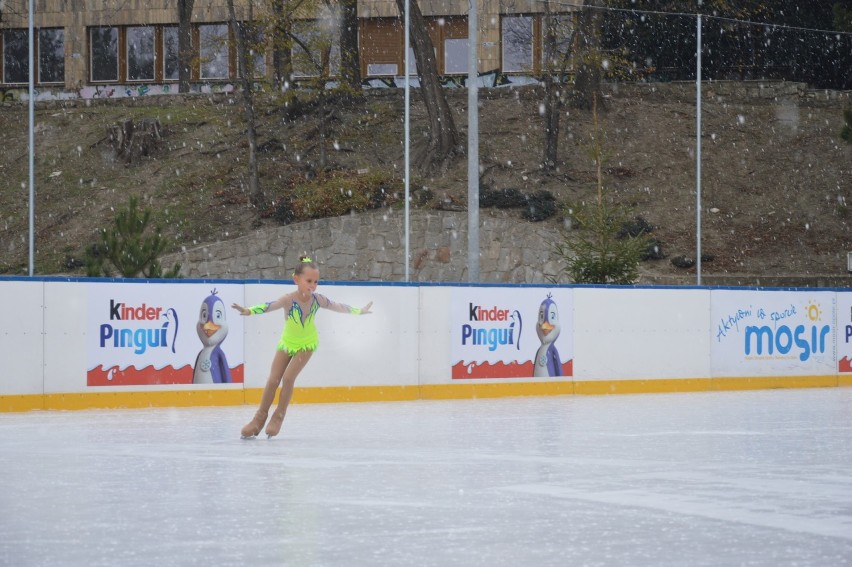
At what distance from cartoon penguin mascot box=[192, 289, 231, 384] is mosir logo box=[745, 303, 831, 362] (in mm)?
Answer: 9723

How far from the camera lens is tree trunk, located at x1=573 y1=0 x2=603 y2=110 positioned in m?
39.3

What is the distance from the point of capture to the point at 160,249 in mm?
28375

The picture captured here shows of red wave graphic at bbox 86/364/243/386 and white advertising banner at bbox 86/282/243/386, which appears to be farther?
white advertising banner at bbox 86/282/243/386

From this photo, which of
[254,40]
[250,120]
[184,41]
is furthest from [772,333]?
[184,41]

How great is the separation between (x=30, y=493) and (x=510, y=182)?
102 ft

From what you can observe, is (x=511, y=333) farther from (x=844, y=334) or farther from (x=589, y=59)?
(x=589, y=59)

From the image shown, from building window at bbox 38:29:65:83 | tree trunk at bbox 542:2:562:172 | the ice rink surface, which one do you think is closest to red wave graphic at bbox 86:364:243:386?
the ice rink surface

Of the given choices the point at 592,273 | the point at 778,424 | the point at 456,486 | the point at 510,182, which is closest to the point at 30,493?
the point at 456,486

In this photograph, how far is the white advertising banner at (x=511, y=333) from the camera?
21953mm

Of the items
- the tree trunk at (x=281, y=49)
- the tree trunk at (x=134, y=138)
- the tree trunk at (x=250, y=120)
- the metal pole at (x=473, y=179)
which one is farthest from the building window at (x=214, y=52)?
the metal pole at (x=473, y=179)

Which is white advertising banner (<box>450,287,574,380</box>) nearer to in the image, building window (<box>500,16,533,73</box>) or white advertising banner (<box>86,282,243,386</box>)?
white advertising banner (<box>86,282,243,386</box>)

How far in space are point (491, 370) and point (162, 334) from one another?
5323 millimetres

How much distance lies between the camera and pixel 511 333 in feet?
73.4

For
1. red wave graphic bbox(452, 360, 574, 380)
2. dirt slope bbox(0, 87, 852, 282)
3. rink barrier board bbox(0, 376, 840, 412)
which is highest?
dirt slope bbox(0, 87, 852, 282)
